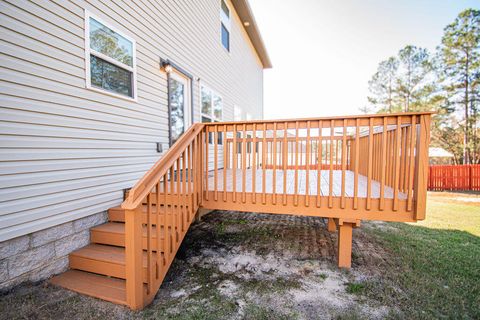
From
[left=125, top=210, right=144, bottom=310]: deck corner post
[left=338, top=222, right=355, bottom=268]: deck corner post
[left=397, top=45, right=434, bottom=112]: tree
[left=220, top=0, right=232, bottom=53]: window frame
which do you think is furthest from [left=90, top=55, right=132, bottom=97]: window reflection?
[left=397, top=45, right=434, bottom=112]: tree

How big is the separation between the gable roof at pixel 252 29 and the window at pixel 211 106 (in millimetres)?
3813

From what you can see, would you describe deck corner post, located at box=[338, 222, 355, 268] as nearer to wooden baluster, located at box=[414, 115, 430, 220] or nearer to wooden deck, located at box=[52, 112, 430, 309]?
wooden deck, located at box=[52, 112, 430, 309]

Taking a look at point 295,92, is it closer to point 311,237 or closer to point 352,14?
point 352,14

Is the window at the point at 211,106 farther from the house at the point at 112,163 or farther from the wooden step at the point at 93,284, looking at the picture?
the wooden step at the point at 93,284

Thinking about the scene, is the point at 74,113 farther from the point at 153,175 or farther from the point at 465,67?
the point at 465,67

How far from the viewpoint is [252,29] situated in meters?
9.44

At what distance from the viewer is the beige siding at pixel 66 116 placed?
83.1 inches

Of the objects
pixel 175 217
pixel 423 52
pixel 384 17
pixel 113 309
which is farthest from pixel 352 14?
pixel 113 309

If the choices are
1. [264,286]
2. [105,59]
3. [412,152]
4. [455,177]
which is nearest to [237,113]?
[105,59]

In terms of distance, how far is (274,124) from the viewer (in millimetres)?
2889

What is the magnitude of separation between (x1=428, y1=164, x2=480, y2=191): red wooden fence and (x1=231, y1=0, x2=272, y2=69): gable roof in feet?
35.5

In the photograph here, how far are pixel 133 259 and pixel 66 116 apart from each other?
1.96 meters

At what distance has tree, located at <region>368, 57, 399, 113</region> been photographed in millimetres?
17750

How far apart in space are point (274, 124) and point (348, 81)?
26.8m
